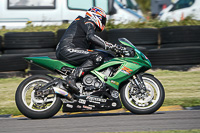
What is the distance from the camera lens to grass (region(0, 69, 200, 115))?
6.18 m

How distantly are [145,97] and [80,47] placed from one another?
122cm

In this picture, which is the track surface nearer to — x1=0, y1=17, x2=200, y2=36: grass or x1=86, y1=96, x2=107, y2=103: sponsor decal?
x1=86, y1=96, x2=107, y2=103: sponsor decal

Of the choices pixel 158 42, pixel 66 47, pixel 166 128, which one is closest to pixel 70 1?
pixel 158 42

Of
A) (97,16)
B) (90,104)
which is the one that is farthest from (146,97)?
(97,16)

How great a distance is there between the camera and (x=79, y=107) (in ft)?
17.2

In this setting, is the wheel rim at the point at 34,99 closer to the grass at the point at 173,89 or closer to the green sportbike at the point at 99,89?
the green sportbike at the point at 99,89

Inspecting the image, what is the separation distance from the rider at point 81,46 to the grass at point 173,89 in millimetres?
1285

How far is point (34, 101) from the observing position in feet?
17.2

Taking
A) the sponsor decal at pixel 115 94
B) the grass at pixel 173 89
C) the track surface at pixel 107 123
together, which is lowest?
the grass at pixel 173 89

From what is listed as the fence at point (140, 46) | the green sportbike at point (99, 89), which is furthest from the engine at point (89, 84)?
the fence at point (140, 46)

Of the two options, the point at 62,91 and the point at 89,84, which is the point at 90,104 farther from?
Answer: the point at 62,91

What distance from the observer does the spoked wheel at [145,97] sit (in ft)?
17.3

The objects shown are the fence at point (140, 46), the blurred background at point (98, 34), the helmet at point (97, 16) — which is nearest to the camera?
the helmet at point (97, 16)

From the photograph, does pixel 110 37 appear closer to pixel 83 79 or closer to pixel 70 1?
pixel 70 1
